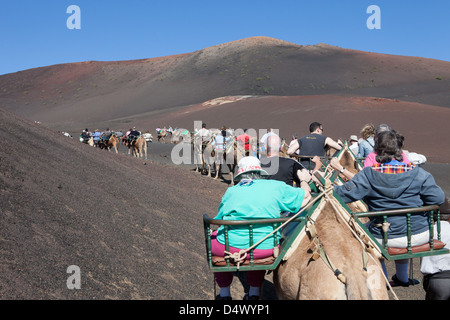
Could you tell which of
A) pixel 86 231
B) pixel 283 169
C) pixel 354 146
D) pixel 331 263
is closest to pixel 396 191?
pixel 331 263

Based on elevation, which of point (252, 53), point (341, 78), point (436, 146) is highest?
point (252, 53)

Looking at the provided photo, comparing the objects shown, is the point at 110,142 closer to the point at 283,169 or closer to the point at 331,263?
the point at 283,169

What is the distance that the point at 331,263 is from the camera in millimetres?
3654

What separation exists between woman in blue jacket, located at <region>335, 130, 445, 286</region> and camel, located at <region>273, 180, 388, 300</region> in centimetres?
53

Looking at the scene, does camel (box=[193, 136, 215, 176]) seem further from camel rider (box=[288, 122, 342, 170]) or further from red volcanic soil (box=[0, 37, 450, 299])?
camel rider (box=[288, 122, 342, 170])

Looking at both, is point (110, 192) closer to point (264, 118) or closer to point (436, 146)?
point (436, 146)

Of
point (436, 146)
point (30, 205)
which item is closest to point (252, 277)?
point (30, 205)

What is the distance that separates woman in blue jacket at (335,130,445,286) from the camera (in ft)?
14.8

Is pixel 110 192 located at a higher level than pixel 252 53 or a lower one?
lower

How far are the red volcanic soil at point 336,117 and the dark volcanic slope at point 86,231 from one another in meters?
23.1

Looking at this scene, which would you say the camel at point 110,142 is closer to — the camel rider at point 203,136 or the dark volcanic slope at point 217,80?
the camel rider at point 203,136

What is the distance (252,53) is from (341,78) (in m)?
26.3

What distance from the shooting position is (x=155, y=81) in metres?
108

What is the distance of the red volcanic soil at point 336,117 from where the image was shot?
1438 inches
